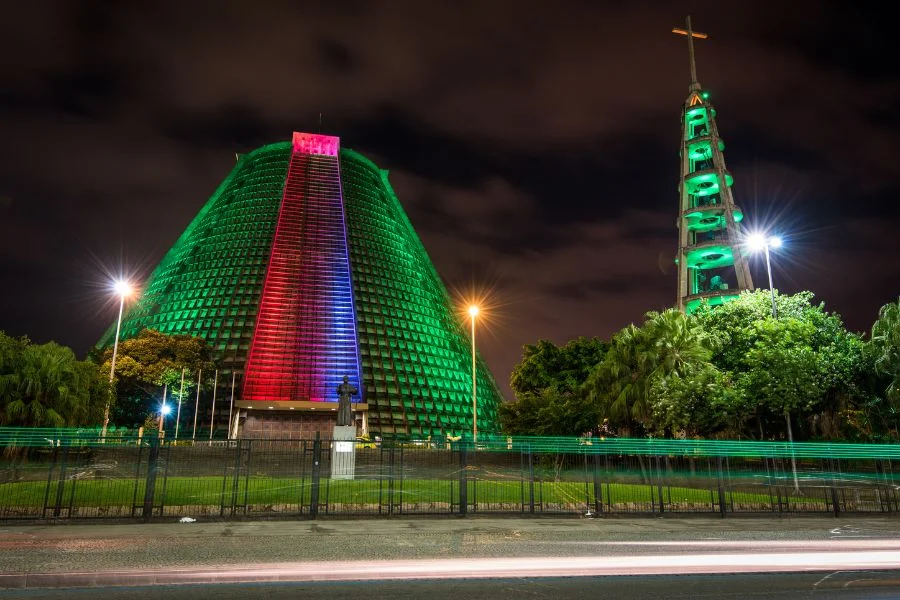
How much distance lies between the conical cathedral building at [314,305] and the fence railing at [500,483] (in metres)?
47.6

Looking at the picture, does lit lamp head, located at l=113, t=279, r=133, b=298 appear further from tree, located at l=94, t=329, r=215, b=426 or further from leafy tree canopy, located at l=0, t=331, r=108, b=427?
tree, located at l=94, t=329, r=215, b=426

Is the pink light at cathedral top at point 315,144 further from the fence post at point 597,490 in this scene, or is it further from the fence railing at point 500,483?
the fence post at point 597,490

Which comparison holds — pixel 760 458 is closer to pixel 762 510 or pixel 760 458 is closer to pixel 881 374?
pixel 762 510

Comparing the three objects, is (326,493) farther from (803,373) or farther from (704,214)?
(704,214)

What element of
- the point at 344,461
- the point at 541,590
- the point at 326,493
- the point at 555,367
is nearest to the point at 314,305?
the point at 555,367

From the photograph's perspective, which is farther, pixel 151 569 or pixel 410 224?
pixel 410 224

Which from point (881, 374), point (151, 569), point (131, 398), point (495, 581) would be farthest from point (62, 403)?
point (881, 374)

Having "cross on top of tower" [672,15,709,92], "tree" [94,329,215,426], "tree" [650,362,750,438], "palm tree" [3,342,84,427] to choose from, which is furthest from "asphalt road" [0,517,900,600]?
"cross on top of tower" [672,15,709,92]

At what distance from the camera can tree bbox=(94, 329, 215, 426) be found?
57.4m

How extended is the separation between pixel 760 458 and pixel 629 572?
1393 centimetres

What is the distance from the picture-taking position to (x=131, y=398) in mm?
61906

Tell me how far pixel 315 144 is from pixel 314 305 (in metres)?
32.1

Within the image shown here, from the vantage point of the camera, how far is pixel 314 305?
77875 millimetres

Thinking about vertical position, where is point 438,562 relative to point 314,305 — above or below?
below
